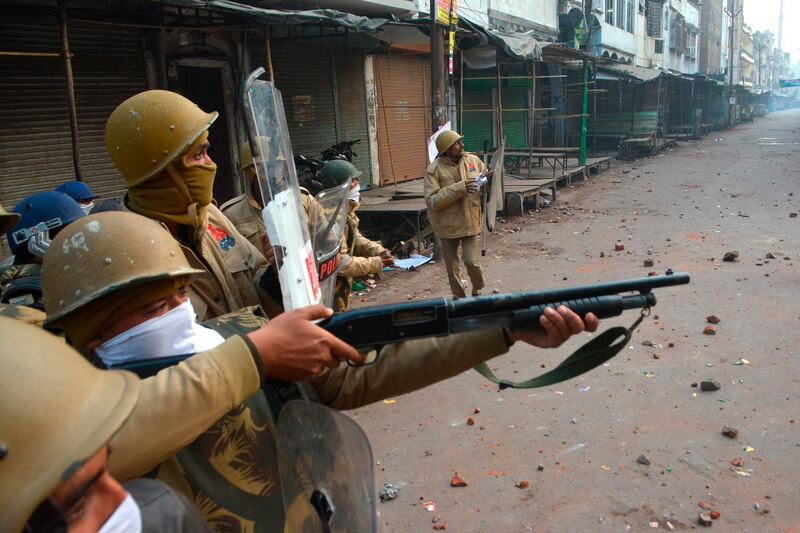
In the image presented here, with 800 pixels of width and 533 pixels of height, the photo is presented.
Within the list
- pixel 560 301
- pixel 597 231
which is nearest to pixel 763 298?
pixel 597 231

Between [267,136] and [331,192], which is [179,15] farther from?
[267,136]

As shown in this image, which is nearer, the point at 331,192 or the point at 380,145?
the point at 331,192

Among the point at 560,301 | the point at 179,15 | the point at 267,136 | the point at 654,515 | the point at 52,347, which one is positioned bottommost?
the point at 654,515

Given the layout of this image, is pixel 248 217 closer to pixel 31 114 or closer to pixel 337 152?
pixel 31 114

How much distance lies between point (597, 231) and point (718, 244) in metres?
1.83

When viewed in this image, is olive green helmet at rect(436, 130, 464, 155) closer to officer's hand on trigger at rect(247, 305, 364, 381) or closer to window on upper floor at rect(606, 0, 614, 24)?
officer's hand on trigger at rect(247, 305, 364, 381)

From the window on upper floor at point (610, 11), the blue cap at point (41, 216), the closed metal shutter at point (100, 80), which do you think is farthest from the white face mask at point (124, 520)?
the window on upper floor at point (610, 11)

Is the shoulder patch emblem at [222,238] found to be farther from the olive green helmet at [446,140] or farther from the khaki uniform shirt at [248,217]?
the olive green helmet at [446,140]

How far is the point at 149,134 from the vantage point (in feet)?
5.90

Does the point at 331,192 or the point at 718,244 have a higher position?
the point at 331,192

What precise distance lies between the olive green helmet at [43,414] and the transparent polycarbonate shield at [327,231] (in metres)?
1.42

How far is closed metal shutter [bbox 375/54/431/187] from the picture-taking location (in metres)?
11.8

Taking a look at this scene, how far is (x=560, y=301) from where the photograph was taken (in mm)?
1412

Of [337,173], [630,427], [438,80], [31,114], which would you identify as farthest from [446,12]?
[630,427]
